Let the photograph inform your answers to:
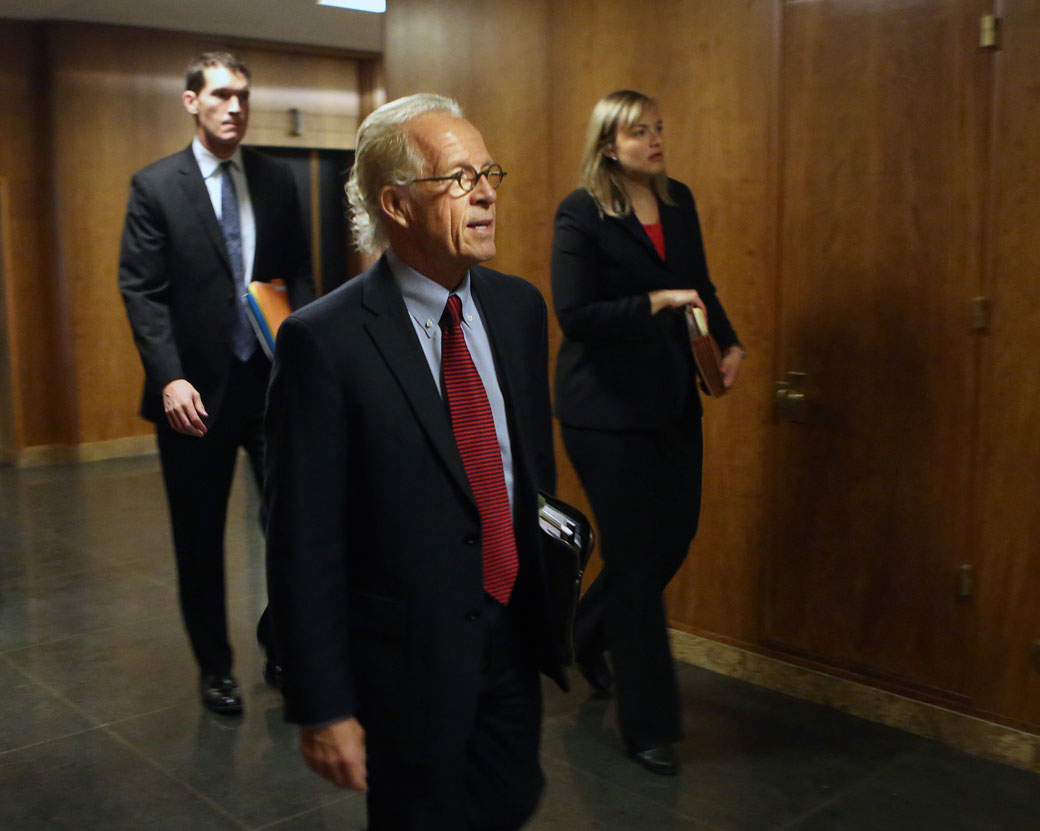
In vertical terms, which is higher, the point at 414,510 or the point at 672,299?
the point at 672,299

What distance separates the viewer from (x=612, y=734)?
3463mm

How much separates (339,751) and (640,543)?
1.60 meters

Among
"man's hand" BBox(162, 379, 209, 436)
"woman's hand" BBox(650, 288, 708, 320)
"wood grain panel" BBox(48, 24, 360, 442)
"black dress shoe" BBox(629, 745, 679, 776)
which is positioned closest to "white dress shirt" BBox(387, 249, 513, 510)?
"woman's hand" BBox(650, 288, 708, 320)

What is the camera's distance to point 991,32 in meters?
3.05

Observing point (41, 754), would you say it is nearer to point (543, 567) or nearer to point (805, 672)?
point (543, 567)

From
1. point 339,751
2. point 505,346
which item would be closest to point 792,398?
point 505,346

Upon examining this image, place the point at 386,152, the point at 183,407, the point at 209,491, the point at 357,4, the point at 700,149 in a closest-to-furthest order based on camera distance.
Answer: the point at 386,152 → the point at 183,407 → the point at 209,491 → the point at 700,149 → the point at 357,4

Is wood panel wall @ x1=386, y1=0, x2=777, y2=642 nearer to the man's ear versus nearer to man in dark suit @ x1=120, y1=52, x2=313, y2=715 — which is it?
man in dark suit @ x1=120, y1=52, x2=313, y2=715

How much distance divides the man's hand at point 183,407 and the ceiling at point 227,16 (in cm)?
557

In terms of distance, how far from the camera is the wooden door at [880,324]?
3.21 metres

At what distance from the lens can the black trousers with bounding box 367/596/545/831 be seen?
6.07ft

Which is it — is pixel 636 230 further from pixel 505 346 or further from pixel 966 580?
pixel 966 580

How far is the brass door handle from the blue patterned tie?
1711mm

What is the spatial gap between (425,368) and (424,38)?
11.2 ft
